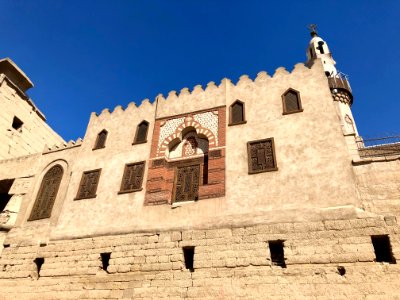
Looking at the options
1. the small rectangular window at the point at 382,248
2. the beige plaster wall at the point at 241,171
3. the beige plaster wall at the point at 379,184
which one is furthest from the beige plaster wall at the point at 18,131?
the small rectangular window at the point at 382,248

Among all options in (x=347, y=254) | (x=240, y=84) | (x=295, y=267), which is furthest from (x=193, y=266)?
(x=240, y=84)

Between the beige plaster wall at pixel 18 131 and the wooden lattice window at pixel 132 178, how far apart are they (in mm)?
7726

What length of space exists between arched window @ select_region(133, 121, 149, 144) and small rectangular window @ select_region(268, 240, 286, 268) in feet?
17.8

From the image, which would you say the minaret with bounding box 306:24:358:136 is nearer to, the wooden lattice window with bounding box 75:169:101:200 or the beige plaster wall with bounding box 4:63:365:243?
the beige plaster wall with bounding box 4:63:365:243

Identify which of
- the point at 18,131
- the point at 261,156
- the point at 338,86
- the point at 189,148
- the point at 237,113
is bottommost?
the point at 261,156

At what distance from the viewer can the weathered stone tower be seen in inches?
276

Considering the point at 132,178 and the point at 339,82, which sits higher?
the point at 339,82

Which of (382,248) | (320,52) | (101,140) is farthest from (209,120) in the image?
(320,52)

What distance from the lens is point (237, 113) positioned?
33.3ft

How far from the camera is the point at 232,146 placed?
370 inches

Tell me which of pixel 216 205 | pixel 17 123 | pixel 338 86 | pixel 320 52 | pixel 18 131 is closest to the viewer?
pixel 216 205

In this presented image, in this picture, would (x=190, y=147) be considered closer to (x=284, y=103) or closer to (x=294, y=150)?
(x=284, y=103)

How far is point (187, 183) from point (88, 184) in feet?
11.5

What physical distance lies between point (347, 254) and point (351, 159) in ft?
7.82
